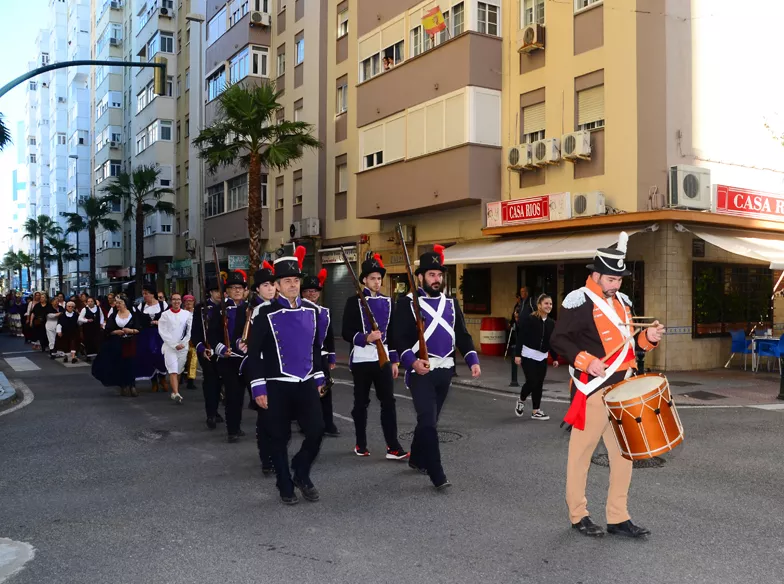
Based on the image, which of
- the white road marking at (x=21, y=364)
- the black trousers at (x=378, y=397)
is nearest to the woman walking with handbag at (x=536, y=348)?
the black trousers at (x=378, y=397)

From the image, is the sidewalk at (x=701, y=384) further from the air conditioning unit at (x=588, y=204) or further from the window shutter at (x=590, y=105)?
the window shutter at (x=590, y=105)

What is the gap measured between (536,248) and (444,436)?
382 inches

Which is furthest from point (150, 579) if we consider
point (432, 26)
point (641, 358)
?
point (432, 26)

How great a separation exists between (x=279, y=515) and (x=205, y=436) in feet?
12.0

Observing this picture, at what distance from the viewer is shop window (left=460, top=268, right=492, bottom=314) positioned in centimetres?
2203

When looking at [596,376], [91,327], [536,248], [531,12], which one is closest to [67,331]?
[91,327]

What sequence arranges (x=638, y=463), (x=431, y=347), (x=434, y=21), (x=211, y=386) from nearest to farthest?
(x=431, y=347)
(x=638, y=463)
(x=211, y=386)
(x=434, y=21)

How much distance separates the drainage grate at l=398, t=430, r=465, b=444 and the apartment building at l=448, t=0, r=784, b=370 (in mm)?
7962

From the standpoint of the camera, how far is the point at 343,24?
93.8 feet

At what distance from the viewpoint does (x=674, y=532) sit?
5.23 meters

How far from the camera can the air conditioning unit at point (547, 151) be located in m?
18.4

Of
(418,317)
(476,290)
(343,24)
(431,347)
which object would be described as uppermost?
(343,24)

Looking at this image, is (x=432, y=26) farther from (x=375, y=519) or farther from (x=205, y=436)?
(x=375, y=519)

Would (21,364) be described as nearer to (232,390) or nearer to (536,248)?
(536,248)
